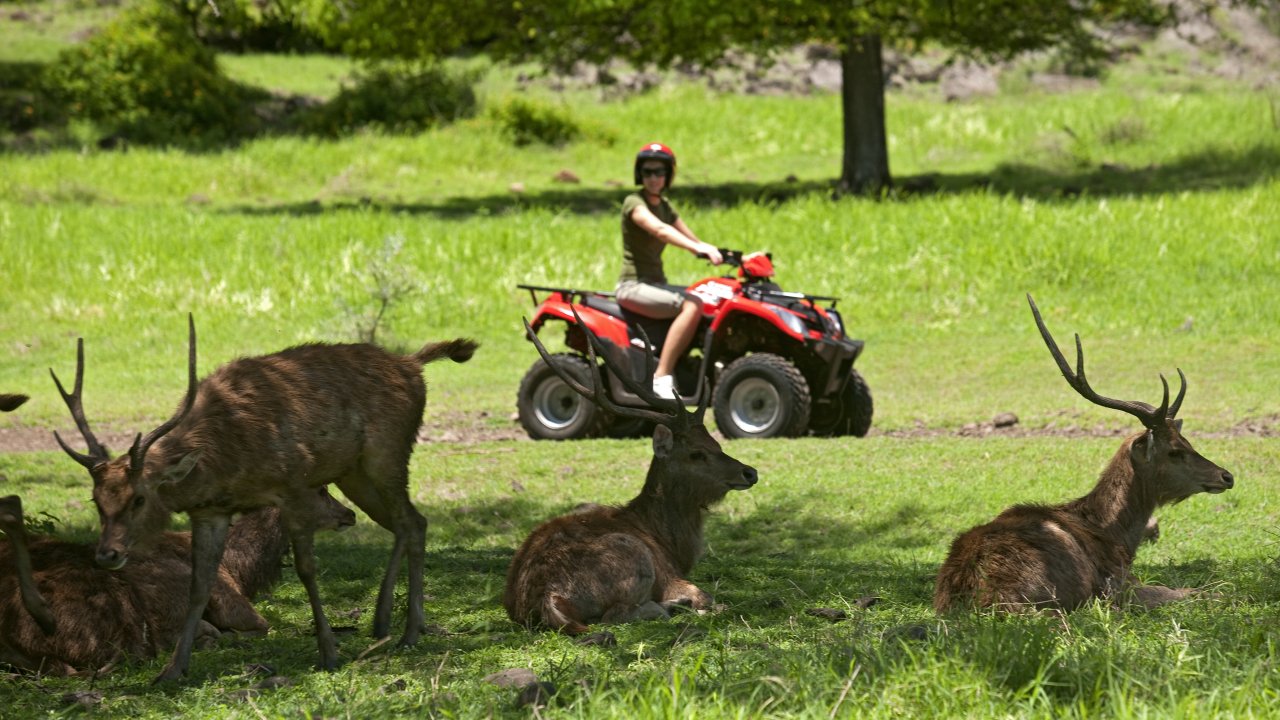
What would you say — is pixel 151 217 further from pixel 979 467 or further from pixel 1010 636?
pixel 1010 636

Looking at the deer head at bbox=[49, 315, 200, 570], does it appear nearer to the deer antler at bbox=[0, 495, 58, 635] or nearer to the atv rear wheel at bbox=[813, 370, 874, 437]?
the deer antler at bbox=[0, 495, 58, 635]

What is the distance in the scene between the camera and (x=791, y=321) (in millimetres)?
12320

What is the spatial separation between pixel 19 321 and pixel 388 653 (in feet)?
41.0

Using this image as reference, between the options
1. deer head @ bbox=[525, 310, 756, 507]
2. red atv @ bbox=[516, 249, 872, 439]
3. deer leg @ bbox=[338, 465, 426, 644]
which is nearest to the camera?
deer leg @ bbox=[338, 465, 426, 644]

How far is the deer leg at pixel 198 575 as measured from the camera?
6.28 meters

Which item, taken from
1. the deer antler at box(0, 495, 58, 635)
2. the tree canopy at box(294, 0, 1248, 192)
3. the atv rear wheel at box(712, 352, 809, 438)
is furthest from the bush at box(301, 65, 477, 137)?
the deer antler at box(0, 495, 58, 635)

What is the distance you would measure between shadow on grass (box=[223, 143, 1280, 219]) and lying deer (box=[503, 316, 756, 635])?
14.1 meters

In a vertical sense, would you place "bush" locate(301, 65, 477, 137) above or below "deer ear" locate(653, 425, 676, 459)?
above

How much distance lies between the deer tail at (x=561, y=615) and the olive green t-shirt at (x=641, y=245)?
5.44m

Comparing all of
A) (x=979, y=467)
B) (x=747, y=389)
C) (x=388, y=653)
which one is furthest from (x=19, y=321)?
(x=388, y=653)

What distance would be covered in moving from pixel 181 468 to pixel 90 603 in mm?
972

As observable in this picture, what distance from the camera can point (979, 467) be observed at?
10.9 meters

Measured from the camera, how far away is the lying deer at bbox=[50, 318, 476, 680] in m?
6.23

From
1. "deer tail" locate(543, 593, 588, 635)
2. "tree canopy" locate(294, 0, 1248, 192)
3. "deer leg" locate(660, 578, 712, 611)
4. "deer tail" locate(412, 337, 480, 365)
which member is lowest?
"deer leg" locate(660, 578, 712, 611)
